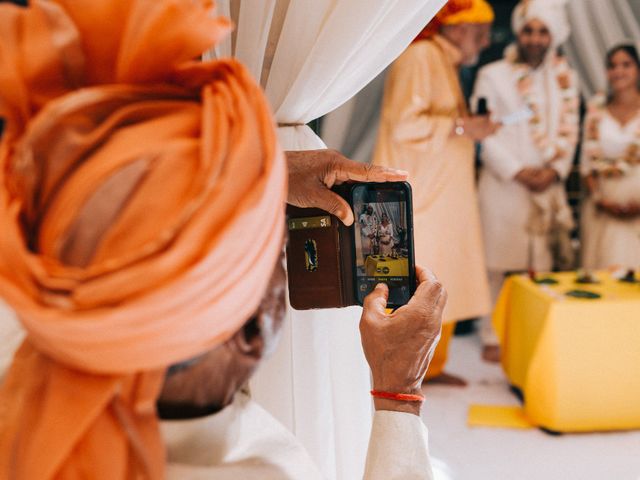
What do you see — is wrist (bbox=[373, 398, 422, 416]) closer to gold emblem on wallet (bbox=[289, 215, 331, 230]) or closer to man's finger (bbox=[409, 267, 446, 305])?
man's finger (bbox=[409, 267, 446, 305])

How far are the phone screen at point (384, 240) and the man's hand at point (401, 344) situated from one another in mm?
87

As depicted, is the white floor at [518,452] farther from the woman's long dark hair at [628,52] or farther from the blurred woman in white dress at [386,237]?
the woman's long dark hair at [628,52]

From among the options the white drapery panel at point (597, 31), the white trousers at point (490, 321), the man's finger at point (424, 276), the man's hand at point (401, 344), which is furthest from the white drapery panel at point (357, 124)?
the man's hand at point (401, 344)

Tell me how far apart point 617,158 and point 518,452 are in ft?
5.32

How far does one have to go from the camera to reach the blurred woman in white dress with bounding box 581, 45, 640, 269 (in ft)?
9.86

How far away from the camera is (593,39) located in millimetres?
3695

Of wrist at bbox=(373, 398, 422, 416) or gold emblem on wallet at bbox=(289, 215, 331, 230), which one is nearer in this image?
wrist at bbox=(373, 398, 422, 416)

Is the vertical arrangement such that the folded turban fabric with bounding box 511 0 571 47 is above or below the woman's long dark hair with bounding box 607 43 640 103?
above

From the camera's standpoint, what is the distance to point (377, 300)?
2.93 ft

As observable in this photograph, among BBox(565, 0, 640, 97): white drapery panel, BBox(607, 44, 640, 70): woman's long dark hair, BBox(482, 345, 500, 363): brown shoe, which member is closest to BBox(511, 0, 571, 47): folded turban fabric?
BBox(607, 44, 640, 70): woman's long dark hair

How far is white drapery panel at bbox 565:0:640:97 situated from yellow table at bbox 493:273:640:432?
1.93 metres

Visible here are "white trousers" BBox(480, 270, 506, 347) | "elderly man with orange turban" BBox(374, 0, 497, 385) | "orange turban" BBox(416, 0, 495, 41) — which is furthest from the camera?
"white trousers" BBox(480, 270, 506, 347)

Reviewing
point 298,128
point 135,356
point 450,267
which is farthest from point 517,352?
point 135,356

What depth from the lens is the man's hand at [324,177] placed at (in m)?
0.98
